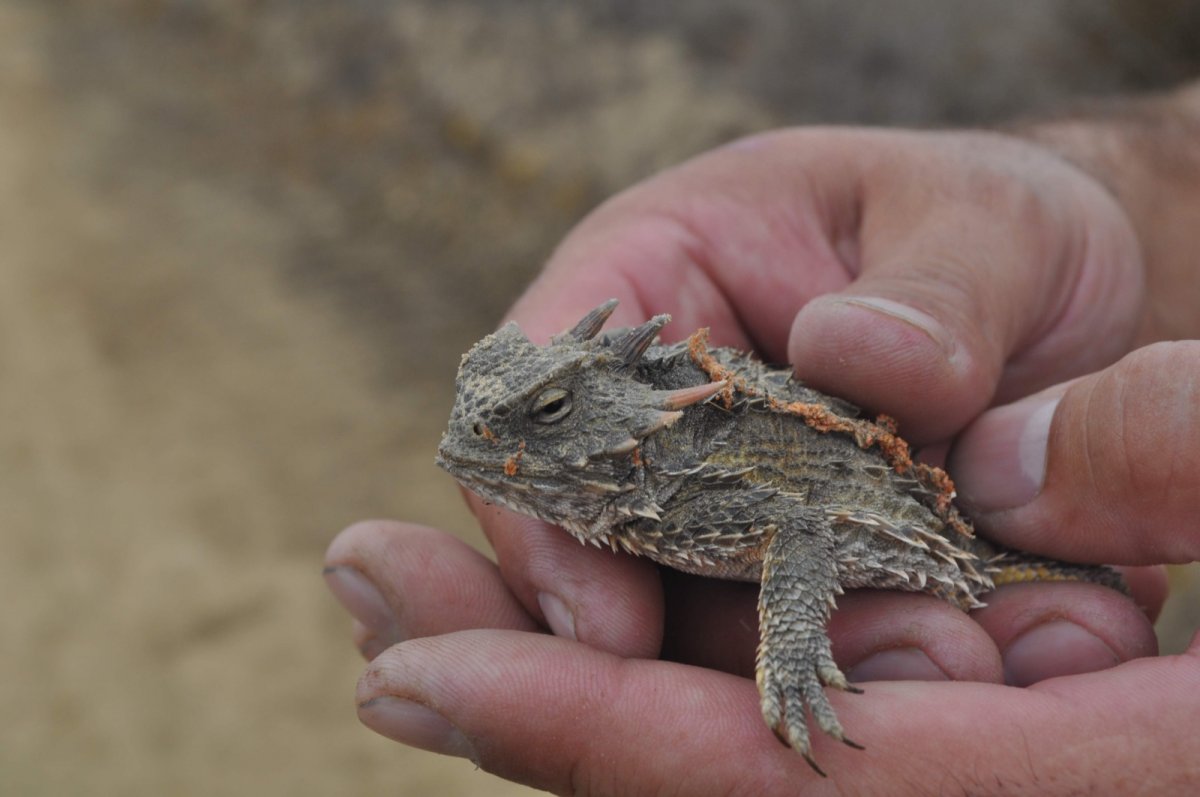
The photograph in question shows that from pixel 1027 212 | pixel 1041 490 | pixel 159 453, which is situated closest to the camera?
pixel 1041 490

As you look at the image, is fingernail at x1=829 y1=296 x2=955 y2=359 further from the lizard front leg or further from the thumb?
the lizard front leg

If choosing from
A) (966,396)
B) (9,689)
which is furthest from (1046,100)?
(9,689)

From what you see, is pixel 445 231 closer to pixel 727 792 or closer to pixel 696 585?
pixel 696 585

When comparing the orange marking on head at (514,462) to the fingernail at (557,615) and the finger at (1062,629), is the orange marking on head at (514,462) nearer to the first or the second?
the fingernail at (557,615)

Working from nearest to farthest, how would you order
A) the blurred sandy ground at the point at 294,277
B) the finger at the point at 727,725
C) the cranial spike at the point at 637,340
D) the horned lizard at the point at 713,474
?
the finger at the point at 727,725, the horned lizard at the point at 713,474, the cranial spike at the point at 637,340, the blurred sandy ground at the point at 294,277

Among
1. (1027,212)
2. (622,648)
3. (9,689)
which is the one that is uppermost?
(1027,212)

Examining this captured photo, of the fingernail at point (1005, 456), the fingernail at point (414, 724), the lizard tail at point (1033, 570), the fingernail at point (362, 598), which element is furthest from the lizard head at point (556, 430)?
the lizard tail at point (1033, 570)
